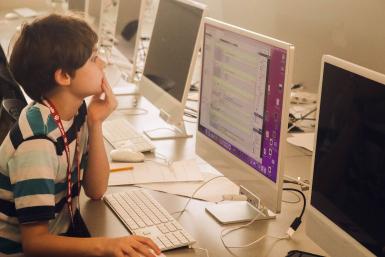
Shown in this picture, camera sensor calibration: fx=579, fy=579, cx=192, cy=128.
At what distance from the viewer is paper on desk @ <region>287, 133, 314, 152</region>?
2083mm

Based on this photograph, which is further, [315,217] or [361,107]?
[315,217]

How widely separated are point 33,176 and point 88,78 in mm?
322

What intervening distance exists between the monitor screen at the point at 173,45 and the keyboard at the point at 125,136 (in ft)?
0.64

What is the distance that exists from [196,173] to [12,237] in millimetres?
595

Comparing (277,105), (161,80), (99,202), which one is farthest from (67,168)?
(161,80)

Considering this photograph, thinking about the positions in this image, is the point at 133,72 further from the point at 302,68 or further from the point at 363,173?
the point at 363,173

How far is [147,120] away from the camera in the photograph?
2.39 metres

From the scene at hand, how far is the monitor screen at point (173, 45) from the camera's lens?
2.00m

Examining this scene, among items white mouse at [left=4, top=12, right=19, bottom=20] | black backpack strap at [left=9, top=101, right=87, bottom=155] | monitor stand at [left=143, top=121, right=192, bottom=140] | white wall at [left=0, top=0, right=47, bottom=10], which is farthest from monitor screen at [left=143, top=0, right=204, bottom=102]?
white wall at [left=0, top=0, right=47, bottom=10]

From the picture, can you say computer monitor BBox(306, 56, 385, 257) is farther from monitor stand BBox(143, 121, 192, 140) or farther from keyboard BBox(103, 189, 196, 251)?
monitor stand BBox(143, 121, 192, 140)

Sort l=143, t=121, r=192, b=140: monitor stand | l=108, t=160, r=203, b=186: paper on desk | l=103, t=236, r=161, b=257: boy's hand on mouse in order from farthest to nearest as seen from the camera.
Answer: l=143, t=121, r=192, b=140: monitor stand < l=108, t=160, r=203, b=186: paper on desk < l=103, t=236, r=161, b=257: boy's hand on mouse

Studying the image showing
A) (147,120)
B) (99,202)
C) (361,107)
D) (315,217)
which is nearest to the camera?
(361,107)

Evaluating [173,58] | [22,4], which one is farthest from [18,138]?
[22,4]

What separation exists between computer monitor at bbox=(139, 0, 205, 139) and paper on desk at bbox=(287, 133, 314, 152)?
16.0 inches
